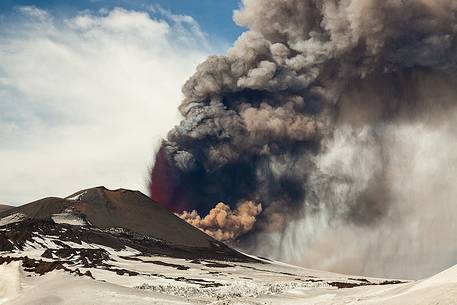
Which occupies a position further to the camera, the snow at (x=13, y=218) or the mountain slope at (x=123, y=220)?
the snow at (x=13, y=218)

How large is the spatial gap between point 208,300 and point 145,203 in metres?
159

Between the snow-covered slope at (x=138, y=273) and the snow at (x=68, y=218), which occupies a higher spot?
the snow at (x=68, y=218)

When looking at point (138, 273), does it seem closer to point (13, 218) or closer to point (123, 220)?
point (123, 220)

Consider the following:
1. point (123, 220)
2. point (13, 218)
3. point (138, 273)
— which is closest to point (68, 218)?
point (123, 220)

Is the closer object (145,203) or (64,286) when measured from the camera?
(64,286)

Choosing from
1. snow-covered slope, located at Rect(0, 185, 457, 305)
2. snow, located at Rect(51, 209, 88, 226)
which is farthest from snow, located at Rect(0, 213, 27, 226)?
snow, located at Rect(51, 209, 88, 226)

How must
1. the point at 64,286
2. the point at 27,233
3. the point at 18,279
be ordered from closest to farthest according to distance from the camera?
the point at 64,286 < the point at 18,279 < the point at 27,233

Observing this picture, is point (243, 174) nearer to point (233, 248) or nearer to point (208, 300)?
point (233, 248)

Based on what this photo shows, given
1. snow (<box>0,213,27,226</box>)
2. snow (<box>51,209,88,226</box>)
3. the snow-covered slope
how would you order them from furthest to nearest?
snow (<box>0,213,27,226</box>) → snow (<box>51,209,88,226</box>) → the snow-covered slope

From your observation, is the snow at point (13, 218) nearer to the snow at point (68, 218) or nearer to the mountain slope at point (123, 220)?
the mountain slope at point (123, 220)

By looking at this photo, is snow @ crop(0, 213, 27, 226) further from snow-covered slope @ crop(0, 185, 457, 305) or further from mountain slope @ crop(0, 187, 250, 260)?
→ snow-covered slope @ crop(0, 185, 457, 305)


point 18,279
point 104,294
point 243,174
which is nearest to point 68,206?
point 243,174

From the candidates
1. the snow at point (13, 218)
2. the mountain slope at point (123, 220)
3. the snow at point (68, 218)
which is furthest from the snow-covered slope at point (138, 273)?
the mountain slope at point (123, 220)

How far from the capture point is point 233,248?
162 meters
